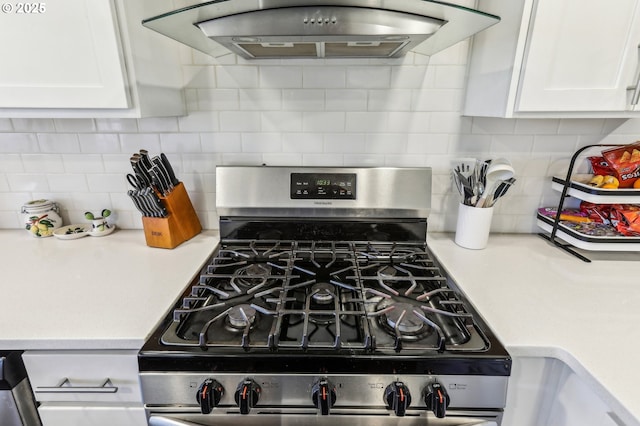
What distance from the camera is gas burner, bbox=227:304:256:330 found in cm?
83

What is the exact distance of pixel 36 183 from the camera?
140 cm

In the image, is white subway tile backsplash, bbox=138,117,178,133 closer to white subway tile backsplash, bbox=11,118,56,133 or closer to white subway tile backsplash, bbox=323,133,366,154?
white subway tile backsplash, bbox=11,118,56,133

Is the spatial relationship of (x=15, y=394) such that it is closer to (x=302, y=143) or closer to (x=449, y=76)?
(x=302, y=143)

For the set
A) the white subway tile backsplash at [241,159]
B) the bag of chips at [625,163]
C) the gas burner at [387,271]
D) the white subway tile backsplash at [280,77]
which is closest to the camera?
the gas burner at [387,271]

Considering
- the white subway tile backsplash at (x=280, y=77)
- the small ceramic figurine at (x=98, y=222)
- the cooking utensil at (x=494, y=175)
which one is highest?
the white subway tile backsplash at (x=280, y=77)

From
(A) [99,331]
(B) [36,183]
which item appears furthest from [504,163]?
(B) [36,183]

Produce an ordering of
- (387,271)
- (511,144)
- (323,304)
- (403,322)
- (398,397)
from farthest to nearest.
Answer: (511,144), (387,271), (323,304), (403,322), (398,397)

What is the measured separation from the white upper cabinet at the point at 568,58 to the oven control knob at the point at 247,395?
3.25ft

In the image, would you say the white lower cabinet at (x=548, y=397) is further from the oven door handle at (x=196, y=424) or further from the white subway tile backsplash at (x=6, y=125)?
the white subway tile backsplash at (x=6, y=125)

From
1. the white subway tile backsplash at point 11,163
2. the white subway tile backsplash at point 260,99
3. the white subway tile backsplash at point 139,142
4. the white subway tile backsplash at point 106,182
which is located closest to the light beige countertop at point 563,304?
the white subway tile backsplash at point 260,99

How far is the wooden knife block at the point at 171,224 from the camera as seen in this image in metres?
1.23

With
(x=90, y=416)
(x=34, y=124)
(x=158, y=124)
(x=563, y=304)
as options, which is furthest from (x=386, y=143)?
(x=34, y=124)

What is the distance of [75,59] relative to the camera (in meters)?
0.97

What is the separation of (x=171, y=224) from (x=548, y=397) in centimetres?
123
